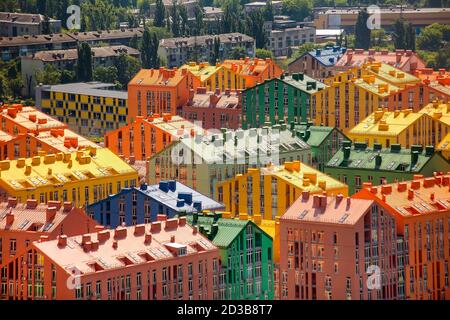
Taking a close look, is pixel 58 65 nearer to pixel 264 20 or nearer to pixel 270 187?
pixel 264 20

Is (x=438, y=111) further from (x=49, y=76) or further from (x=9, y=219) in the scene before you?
(x=9, y=219)

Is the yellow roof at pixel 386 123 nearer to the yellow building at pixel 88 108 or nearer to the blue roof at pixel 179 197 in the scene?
the blue roof at pixel 179 197

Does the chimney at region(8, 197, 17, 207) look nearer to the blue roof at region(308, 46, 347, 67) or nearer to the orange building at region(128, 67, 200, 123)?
the orange building at region(128, 67, 200, 123)

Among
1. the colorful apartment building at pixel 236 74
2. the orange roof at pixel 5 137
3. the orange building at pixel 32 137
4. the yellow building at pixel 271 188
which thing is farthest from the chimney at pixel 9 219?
the colorful apartment building at pixel 236 74

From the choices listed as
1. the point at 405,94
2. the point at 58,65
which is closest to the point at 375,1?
the point at 58,65

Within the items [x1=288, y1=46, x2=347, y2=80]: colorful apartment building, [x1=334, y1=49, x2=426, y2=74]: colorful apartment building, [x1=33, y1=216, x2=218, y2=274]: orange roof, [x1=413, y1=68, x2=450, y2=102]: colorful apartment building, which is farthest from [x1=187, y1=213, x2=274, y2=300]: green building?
[x1=288, y1=46, x2=347, y2=80]: colorful apartment building

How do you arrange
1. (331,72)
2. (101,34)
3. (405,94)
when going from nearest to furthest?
(405,94)
(331,72)
(101,34)
